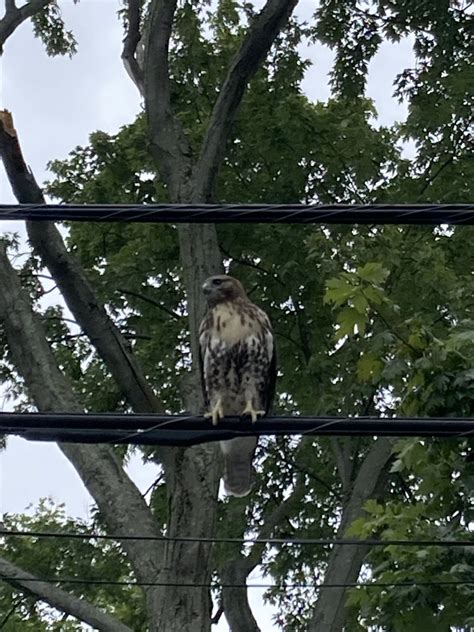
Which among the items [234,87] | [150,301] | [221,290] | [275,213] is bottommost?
[275,213]

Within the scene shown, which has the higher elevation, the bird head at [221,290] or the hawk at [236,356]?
the bird head at [221,290]

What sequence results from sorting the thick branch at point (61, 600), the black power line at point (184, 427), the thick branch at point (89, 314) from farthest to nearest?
the thick branch at point (61, 600) → the thick branch at point (89, 314) → the black power line at point (184, 427)

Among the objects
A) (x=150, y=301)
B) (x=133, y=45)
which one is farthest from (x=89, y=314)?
(x=133, y=45)

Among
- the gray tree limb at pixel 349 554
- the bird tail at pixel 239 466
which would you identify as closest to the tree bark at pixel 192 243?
the bird tail at pixel 239 466

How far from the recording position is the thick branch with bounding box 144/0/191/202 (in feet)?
33.8

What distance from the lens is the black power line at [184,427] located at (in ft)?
13.7

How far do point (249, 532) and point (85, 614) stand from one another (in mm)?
3067

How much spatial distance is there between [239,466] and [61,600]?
2.82 m

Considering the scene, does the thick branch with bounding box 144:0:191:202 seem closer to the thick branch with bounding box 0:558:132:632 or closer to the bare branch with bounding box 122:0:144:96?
the bare branch with bounding box 122:0:144:96

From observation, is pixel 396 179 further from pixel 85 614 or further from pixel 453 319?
pixel 85 614

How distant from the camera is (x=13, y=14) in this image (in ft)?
35.5

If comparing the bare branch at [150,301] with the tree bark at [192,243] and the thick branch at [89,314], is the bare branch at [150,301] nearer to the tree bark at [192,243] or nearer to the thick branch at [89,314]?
the tree bark at [192,243]

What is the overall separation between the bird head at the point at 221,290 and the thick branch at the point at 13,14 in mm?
4482

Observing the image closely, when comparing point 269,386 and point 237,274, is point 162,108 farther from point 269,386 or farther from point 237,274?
point 269,386
